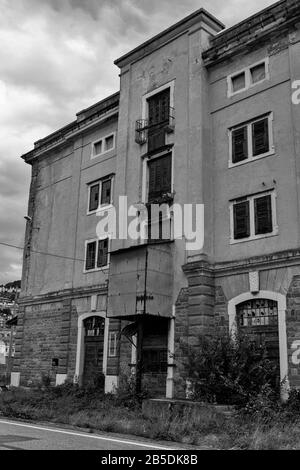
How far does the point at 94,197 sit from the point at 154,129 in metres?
5.22

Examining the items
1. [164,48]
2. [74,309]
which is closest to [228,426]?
[74,309]

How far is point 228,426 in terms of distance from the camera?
13.4 m

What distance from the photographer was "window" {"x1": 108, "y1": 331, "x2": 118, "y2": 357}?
22.2 metres

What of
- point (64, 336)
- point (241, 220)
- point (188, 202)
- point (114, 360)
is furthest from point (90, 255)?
point (241, 220)

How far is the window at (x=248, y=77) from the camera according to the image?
19945mm

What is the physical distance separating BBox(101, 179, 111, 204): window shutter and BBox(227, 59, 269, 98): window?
7647mm

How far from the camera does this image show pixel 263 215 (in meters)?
18.6

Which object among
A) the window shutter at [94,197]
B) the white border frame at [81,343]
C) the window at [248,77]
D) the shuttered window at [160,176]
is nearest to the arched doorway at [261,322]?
the shuttered window at [160,176]

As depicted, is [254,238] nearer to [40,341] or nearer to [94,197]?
[94,197]

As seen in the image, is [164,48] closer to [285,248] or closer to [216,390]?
[285,248]

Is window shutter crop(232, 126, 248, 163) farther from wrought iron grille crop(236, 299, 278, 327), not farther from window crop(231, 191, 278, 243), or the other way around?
wrought iron grille crop(236, 299, 278, 327)

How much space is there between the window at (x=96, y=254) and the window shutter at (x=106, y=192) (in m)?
1.99

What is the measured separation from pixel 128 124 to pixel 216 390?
43.2ft

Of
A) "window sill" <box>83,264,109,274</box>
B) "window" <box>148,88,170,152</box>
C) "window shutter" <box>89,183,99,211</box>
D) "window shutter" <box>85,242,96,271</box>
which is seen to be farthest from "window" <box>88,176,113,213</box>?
"window" <box>148,88,170,152</box>
